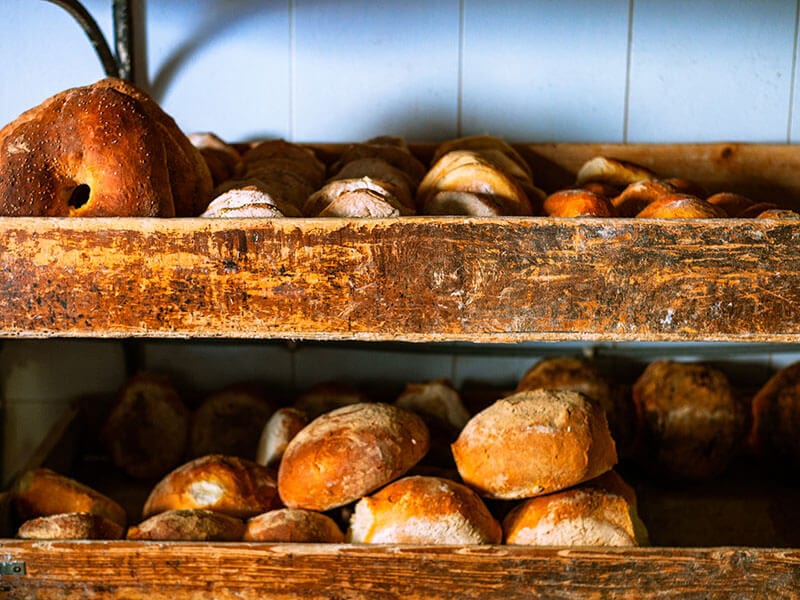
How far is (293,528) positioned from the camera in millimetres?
1265

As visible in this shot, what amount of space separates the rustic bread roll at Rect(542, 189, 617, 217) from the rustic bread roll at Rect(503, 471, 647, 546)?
17.7 inches

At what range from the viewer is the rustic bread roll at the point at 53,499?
4.69 ft

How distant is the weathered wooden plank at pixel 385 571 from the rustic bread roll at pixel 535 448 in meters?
0.14

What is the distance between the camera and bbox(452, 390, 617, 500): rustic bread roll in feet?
4.23

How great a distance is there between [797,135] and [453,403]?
1131mm

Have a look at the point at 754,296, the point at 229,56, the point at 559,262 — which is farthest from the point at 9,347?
the point at 754,296

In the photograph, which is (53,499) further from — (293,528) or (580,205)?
(580,205)

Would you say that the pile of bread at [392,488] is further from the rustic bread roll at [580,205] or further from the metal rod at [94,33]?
the metal rod at [94,33]

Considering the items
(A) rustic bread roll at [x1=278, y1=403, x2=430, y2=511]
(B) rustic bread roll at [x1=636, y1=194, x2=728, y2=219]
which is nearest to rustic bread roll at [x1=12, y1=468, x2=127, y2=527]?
(A) rustic bread roll at [x1=278, y1=403, x2=430, y2=511]

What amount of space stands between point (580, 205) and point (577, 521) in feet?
1.64

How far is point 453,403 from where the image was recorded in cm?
184

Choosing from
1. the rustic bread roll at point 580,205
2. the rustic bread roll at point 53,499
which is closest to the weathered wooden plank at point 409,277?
the rustic bread roll at point 580,205

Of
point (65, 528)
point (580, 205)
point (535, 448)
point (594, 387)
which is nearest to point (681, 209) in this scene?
point (580, 205)

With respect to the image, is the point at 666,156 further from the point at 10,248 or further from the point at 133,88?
the point at 10,248
